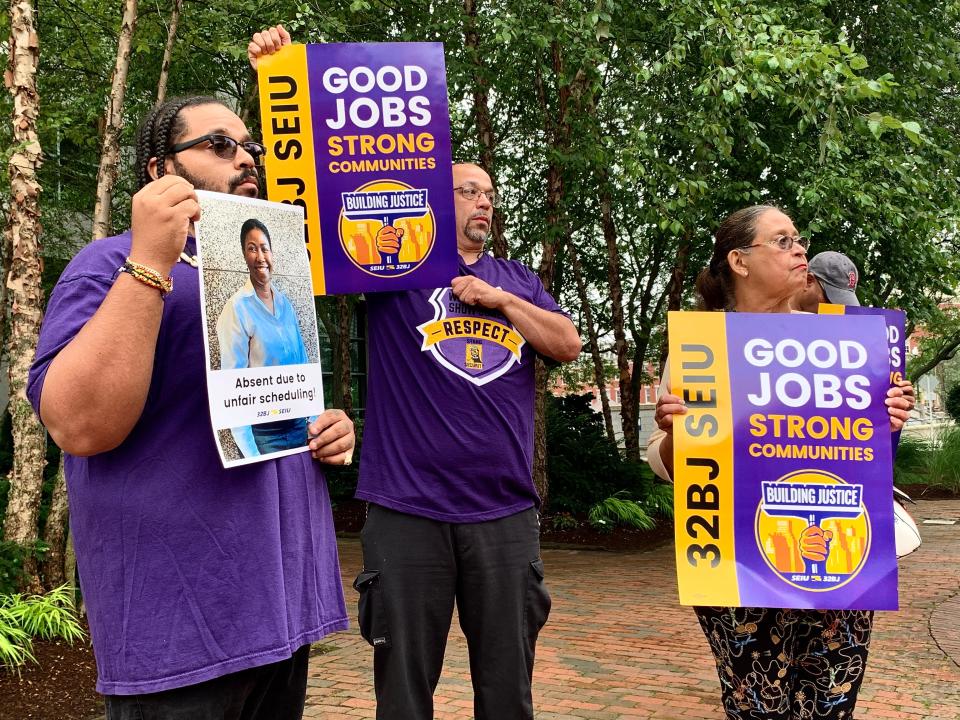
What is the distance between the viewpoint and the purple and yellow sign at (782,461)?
3.01m

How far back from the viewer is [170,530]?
6.26ft

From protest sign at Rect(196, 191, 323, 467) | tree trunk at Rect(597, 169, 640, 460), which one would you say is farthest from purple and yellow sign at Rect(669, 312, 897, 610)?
tree trunk at Rect(597, 169, 640, 460)

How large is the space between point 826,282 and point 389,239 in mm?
2088

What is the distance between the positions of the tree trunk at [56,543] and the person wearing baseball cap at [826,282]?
5145mm

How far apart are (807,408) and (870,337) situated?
1.04 ft

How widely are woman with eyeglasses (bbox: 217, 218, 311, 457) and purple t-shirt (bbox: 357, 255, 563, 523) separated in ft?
3.98

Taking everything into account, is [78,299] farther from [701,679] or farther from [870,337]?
[701,679]

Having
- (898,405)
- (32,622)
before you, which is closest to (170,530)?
(898,405)

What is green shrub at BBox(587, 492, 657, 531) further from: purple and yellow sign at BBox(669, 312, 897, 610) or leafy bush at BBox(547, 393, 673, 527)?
purple and yellow sign at BBox(669, 312, 897, 610)

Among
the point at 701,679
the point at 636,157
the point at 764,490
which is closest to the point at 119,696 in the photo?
the point at 764,490

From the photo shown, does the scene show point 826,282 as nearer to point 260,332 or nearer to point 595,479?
point 260,332

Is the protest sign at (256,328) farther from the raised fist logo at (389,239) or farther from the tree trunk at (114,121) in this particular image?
the tree trunk at (114,121)

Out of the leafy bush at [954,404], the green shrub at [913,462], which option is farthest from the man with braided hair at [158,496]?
the leafy bush at [954,404]

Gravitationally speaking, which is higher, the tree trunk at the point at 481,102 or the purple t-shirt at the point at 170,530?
the tree trunk at the point at 481,102
